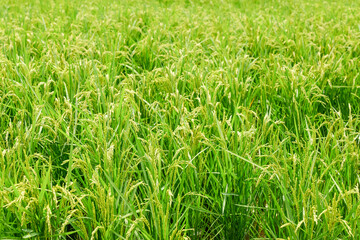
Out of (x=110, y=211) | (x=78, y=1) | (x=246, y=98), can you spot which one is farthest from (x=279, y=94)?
(x=78, y=1)

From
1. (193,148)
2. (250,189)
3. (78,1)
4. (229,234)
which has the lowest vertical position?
(229,234)

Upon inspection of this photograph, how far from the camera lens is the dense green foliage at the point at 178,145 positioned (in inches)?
53.4

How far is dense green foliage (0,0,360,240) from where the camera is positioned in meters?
1.36

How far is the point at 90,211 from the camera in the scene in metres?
1.37

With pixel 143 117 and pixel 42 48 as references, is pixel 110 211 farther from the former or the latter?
pixel 42 48

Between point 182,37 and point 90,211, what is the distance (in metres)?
2.54

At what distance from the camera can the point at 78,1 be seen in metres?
6.30

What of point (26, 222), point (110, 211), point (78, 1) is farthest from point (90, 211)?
point (78, 1)

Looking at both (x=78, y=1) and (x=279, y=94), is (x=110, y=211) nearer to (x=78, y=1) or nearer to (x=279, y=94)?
(x=279, y=94)

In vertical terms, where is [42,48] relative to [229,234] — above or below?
above

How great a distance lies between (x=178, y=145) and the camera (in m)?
1.77

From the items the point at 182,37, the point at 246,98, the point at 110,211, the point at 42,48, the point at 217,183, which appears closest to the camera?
the point at 110,211

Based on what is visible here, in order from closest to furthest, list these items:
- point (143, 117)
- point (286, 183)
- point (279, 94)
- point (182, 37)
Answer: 1. point (286, 183)
2. point (143, 117)
3. point (279, 94)
4. point (182, 37)

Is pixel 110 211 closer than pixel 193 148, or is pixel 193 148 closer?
pixel 110 211
